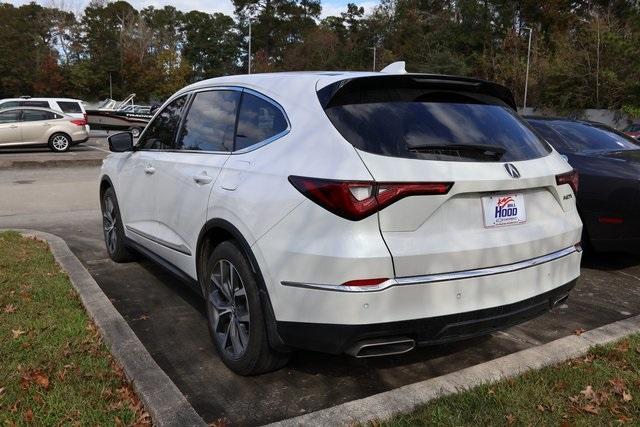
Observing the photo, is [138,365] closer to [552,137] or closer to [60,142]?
[552,137]

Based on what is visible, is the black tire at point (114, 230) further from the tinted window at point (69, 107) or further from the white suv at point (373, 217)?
the tinted window at point (69, 107)

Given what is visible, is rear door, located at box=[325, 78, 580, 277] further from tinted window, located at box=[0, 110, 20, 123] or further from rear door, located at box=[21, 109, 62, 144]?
tinted window, located at box=[0, 110, 20, 123]

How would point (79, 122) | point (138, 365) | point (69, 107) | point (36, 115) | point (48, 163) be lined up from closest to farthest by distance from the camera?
point (138, 365) < point (48, 163) < point (36, 115) < point (79, 122) < point (69, 107)

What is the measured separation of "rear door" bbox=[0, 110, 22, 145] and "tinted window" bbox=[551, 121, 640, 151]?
16805 mm

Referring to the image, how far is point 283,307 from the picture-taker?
282cm

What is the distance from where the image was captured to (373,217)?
2.62 m

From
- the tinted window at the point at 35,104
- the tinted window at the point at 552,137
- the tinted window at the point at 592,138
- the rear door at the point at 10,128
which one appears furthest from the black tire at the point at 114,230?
the tinted window at the point at 35,104

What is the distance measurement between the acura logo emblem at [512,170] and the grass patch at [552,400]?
113 cm

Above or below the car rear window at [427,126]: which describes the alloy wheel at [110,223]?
below

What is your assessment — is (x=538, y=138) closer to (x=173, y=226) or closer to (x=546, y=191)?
(x=546, y=191)

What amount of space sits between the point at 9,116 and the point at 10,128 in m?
0.42

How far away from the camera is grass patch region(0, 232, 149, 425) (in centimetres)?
284

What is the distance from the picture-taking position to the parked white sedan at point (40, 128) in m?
17.9

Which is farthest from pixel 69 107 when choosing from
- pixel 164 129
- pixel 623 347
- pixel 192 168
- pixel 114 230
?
pixel 623 347
